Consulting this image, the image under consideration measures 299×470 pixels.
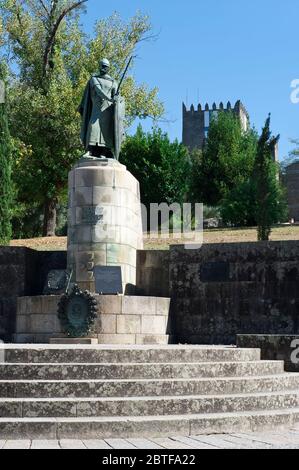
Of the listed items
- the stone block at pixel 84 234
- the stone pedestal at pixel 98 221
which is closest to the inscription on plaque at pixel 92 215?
the stone pedestal at pixel 98 221

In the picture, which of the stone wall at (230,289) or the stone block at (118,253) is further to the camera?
the stone block at (118,253)

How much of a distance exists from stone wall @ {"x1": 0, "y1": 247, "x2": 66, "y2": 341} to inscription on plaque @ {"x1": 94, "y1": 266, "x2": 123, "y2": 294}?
252 centimetres

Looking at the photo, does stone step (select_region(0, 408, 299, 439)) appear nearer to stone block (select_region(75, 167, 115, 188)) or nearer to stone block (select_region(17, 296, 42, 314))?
stone block (select_region(17, 296, 42, 314))

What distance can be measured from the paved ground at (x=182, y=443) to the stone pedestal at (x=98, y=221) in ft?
25.9

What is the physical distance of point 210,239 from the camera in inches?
1006

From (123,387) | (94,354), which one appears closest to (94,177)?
(94,354)

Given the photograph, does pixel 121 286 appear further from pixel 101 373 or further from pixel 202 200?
pixel 202 200

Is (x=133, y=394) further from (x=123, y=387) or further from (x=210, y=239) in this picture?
(x=210, y=239)

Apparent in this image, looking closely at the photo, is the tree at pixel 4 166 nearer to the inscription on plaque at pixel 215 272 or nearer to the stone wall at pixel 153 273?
the stone wall at pixel 153 273

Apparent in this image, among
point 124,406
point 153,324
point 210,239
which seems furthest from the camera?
point 210,239

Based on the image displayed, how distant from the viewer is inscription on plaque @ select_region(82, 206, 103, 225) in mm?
15438

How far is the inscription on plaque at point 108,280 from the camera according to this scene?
558 inches

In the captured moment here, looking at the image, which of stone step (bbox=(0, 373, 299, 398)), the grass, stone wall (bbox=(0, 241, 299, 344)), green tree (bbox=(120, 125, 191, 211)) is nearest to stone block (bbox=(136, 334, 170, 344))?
stone wall (bbox=(0, 241, 299, 344))

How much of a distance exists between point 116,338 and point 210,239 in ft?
40.9
